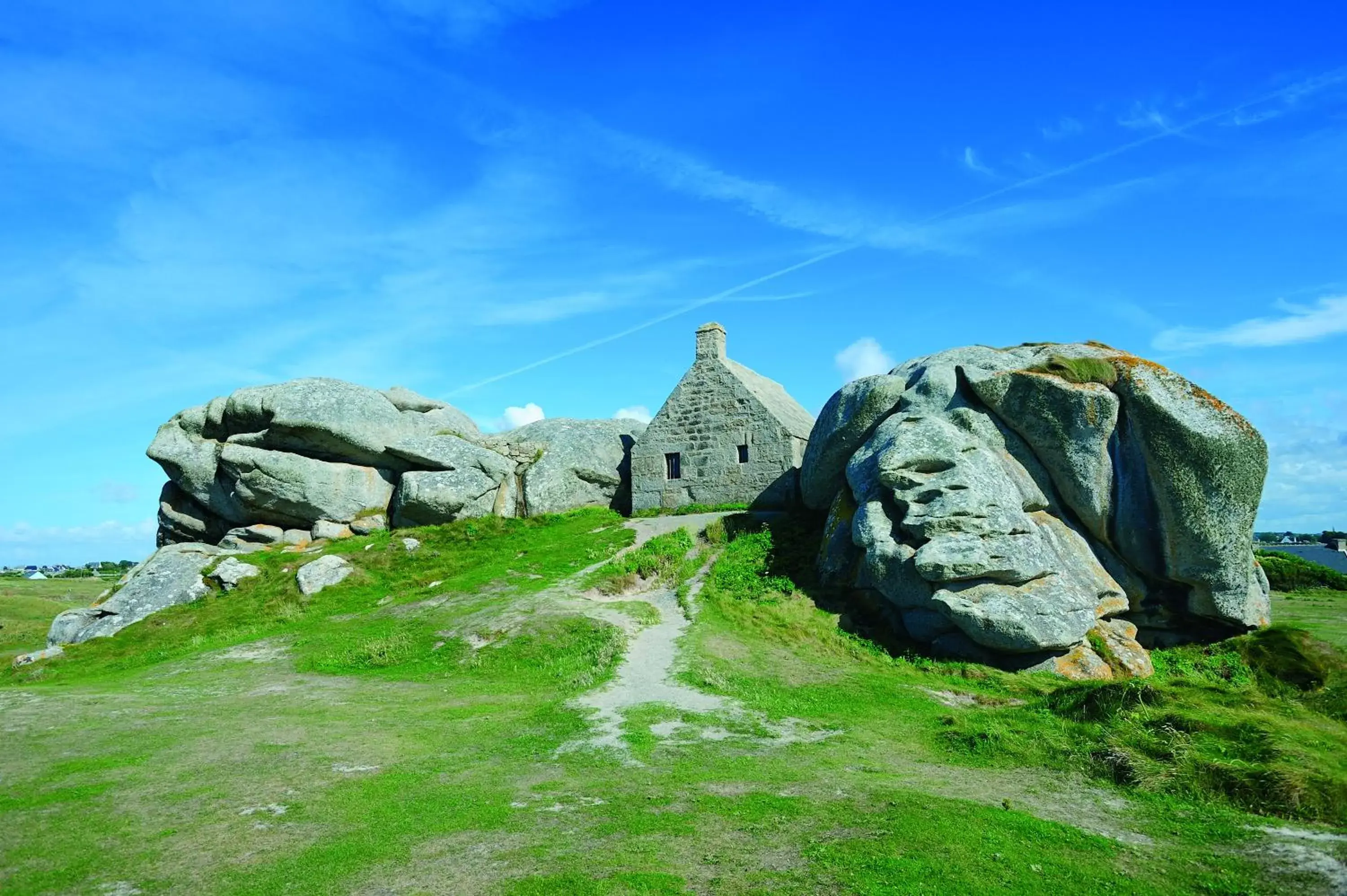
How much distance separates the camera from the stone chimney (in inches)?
1548

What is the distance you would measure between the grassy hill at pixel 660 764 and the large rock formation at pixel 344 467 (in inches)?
519

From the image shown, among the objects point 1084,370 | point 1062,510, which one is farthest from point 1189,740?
point 1084,370

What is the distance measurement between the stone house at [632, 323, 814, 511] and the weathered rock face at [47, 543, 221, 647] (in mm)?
18418

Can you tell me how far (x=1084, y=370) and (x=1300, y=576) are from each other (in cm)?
2952

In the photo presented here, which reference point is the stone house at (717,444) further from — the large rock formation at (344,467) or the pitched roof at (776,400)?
the large rock formation at (344,467)

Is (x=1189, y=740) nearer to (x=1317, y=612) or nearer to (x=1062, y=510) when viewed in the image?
(x=1062, y=510)

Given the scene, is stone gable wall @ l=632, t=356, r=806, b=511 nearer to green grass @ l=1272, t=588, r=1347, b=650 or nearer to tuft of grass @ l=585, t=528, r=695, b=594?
tuft of grass @ l=585, t=528, r=695, b=594

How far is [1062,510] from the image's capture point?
81.8 ft

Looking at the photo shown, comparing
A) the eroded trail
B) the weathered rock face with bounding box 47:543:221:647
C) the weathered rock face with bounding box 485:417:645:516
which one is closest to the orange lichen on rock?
the eroded trail

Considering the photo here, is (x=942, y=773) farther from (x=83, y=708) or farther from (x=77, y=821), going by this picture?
(x=83, y=708)

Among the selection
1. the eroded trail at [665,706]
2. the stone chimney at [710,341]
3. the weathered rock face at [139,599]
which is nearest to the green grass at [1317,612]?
the eroded trail at [665,706]

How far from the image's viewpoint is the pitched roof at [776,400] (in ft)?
125

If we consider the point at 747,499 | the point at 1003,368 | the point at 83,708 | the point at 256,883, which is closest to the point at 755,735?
the point at 256,883

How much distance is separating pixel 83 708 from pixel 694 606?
14.5m
